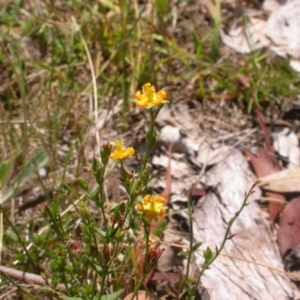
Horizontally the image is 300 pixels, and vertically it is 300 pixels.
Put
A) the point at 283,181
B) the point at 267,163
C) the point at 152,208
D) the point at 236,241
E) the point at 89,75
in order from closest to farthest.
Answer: the point at 152,208
the point at 236,241
the point at 283,181
the point at 267,163
the point at 89,75

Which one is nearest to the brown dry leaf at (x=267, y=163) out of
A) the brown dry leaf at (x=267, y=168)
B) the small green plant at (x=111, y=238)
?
the brown dry leaf at (x=267, y=168)

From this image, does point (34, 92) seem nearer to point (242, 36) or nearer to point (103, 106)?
point (103, 106)

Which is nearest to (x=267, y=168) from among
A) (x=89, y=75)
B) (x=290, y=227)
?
(x=290, y=227)

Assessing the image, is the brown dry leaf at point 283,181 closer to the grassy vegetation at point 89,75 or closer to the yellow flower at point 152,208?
the grassy vegetation at point 89,75

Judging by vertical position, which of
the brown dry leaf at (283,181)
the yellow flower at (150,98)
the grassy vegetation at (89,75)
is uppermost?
the yellow flower at (150,98)

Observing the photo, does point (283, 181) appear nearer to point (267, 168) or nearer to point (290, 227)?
point (267, 168)

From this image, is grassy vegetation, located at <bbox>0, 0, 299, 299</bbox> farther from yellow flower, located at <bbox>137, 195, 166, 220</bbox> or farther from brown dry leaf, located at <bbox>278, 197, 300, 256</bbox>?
yellow flower, located at <bbox>137, 195, 166, 220</bbox>

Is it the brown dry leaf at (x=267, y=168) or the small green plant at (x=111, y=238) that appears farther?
the brown dry leaf at (x=267, y=168)
